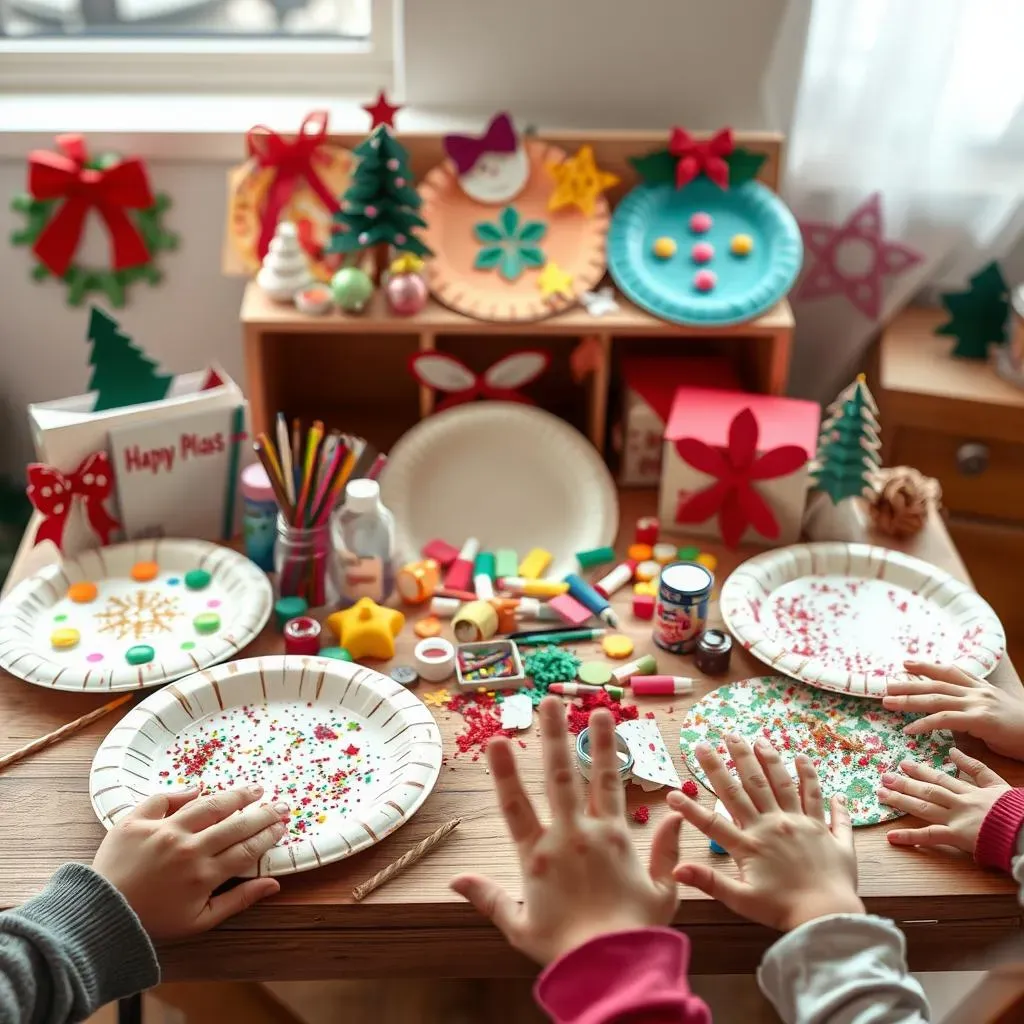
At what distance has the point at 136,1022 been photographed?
1.20 metres

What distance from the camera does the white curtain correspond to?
1.50m

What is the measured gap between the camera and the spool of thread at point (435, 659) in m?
1.17

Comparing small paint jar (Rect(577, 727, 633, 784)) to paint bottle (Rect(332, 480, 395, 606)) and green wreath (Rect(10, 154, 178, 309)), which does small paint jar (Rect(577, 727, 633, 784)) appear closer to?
paint bottle (Rect(332, 480, 395, 606))

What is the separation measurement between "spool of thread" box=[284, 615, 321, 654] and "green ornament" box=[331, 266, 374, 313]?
40 cm

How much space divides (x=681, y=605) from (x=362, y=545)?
35 centimetres

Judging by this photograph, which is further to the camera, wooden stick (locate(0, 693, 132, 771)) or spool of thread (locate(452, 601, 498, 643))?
spool of thread (locate(452, 601, 498, 643))

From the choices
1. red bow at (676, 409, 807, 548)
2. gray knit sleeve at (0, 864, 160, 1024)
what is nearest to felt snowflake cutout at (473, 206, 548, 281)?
A: red bow at (676, 409, 807, 548)

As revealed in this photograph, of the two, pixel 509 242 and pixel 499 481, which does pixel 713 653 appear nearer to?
pixel 499 481

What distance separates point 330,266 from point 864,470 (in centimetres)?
69

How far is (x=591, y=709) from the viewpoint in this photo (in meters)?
1.15

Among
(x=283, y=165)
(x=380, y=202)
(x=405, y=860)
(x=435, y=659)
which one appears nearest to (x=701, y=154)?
(x=380, y=202)

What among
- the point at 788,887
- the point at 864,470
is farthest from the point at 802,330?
the point at 788,887

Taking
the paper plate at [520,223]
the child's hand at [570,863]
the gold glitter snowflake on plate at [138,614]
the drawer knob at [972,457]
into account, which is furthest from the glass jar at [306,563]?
the drawer knob at [972,457]

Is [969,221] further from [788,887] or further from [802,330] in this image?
[788,887]
